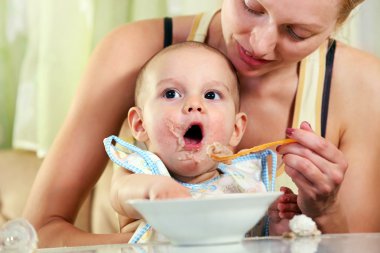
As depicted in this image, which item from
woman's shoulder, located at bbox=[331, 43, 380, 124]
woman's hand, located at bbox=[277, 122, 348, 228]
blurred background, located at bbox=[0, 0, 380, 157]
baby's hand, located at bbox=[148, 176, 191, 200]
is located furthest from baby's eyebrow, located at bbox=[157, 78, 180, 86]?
blurred background, located at bbox=[0, 0, 380, 157]

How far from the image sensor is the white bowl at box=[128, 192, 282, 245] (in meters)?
1.04

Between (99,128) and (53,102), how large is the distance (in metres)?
0.71

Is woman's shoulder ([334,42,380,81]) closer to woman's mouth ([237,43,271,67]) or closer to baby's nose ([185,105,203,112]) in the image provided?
woman's mouth ([237,43,271,67])

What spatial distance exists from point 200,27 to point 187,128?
1.69 feet

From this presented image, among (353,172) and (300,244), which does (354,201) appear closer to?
(353,172)

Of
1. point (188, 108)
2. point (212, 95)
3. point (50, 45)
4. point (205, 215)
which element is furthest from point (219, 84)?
point (50, 45)

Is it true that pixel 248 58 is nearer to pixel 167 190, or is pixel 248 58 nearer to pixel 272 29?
pixel 272 29

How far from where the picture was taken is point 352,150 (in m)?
1.92

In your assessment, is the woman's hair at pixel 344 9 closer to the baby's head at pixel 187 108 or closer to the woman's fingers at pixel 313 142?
the baby's head at pixel 187 108

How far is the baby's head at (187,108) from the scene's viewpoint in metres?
1.61

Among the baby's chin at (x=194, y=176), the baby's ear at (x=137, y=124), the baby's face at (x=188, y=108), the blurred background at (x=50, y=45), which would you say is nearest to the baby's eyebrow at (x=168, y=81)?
the baby's face at (x=188, y=108)

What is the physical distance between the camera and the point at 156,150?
166 cm

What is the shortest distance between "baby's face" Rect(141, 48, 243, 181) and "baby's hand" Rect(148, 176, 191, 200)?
36 cm

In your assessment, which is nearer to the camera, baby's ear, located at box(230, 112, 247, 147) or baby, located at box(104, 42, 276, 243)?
baby, located at box(104, 42, 276, 243)
